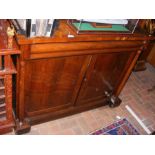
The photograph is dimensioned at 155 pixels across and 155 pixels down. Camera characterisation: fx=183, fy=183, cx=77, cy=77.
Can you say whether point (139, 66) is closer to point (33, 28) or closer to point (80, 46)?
point (80, 46)

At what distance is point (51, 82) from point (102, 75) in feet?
2.20

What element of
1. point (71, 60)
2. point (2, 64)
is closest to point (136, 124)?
point (71, 60)

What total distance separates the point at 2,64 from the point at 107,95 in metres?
1.54

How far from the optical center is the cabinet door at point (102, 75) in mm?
2029

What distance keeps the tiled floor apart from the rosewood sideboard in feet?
0.38

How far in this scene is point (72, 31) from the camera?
63.5 inches

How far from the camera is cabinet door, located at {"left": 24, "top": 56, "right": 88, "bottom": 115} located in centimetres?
170

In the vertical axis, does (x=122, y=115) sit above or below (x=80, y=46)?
below

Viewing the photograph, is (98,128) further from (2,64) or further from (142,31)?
(2,64)

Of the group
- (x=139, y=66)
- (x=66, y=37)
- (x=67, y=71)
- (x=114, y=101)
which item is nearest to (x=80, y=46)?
(x=66, y=37)

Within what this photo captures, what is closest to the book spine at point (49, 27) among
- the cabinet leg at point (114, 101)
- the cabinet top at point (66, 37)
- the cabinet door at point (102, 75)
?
the cabinet top at point (66, 37)

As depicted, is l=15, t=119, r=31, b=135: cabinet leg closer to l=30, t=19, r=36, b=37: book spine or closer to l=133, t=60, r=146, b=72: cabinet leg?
l=30, t=19, r=36, b=37: book spine

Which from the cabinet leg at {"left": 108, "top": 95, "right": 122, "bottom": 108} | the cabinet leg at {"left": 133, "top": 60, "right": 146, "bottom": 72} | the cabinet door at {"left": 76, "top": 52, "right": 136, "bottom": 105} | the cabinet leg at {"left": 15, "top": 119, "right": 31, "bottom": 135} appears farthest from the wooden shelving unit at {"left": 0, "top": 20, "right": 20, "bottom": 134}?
the cabinet leg at {"left": 133, "top": 60, "right": 146, "bottom": 72}

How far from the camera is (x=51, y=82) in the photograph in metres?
1.88
